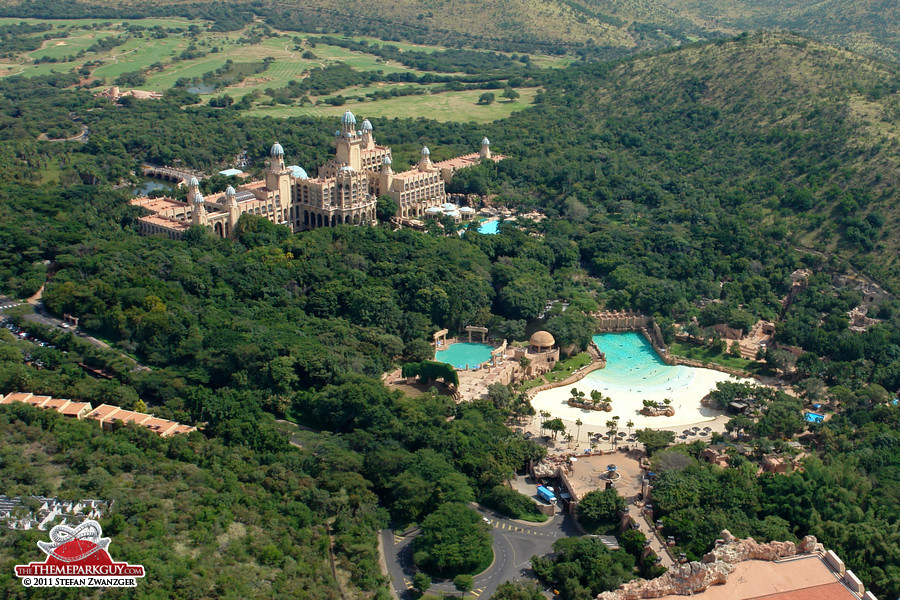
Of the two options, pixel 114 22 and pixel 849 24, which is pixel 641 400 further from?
pixel 114 22

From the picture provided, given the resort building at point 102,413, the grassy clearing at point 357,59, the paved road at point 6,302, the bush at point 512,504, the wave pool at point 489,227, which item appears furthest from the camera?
the grassy clearing at point 357,59

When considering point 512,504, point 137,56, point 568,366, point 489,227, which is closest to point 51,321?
point 568,366

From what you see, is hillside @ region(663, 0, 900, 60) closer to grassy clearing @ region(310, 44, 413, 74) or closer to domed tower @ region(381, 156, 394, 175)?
grassy clearing @ region(310, 44, 413, 74)

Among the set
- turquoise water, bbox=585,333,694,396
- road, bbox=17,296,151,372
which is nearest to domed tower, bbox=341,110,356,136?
turquoise water, bbox=585,333,694,396

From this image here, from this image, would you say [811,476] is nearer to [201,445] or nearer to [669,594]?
[669,594]

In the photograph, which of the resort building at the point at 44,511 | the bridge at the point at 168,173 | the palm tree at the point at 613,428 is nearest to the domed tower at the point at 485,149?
the bridge at the point at 168,173

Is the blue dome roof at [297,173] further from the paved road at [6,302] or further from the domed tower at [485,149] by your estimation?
the paved road at [6,302]

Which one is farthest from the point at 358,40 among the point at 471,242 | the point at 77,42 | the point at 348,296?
the point at 348,296
